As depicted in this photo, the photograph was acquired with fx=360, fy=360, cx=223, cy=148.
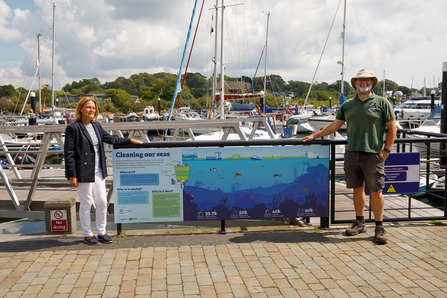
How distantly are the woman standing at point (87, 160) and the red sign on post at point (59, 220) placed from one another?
1.68ft

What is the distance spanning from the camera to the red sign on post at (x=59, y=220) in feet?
14.9

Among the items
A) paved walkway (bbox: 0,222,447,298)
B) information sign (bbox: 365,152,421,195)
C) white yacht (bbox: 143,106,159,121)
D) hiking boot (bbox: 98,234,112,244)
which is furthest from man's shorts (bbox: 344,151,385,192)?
white yacht (bbox: 143,106,159,121)

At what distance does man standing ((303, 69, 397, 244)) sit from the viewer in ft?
13.7

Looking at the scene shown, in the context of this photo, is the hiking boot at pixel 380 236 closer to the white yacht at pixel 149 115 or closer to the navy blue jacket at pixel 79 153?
the navy blue jacket at pixel 79 153

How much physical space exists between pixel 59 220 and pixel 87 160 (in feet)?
3.49

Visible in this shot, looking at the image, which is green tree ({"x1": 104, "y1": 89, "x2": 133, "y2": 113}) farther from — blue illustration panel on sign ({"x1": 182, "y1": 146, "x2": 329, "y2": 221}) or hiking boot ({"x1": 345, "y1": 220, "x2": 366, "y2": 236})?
hiking boot ({"x1": 345, "y1": 220, "x2": 366, "y2": 236})

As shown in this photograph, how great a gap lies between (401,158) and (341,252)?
1.67 metres

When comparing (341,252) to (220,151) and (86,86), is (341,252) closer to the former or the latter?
(220,151)

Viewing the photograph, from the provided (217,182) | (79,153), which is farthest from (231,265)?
(79,153)

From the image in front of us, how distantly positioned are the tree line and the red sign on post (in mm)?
48259

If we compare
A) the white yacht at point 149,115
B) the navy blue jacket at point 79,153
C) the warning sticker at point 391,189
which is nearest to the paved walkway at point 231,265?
the warning sticker at point 391,189

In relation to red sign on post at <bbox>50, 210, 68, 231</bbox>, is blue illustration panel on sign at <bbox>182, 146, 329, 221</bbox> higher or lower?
higher

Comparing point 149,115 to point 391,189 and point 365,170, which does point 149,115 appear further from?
point 365,170

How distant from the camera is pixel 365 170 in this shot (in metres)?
4.32
